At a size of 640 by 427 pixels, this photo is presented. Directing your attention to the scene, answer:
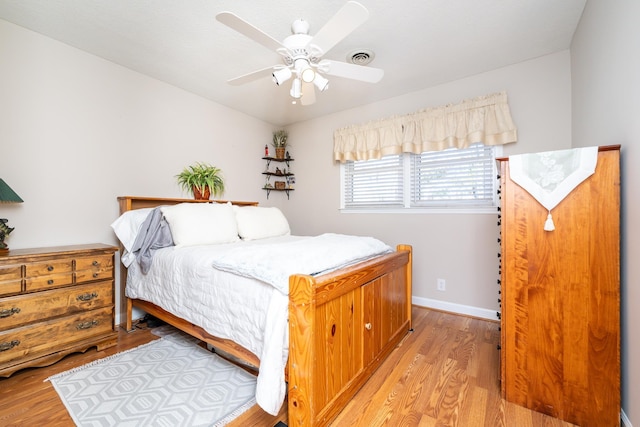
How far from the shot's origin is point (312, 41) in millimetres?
1558

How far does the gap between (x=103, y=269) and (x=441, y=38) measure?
3176mm

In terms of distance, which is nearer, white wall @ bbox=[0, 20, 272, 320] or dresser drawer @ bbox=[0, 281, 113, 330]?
dresser drawer @ bbox=[0, 281, 113, 330]

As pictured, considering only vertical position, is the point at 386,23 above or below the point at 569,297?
above

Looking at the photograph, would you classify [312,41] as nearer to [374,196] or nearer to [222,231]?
[222,231]

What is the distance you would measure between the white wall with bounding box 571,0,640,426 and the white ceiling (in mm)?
489

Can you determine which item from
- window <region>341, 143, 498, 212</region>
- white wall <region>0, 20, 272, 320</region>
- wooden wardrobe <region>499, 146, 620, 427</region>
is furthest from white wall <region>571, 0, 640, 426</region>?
white wall <region>0, 20, 272, 320</region>

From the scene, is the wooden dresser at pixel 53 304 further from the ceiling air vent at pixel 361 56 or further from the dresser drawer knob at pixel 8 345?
the ceiling air vent at pixel 361 56

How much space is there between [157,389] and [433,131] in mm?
3164

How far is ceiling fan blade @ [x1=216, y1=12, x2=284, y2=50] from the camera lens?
→ 1.31 metres

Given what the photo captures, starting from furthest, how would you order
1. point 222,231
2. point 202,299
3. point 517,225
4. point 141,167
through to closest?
point 141,167, point 222,231, point 202,299, point 517,225

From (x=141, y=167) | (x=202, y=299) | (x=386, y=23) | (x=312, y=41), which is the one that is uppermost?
(x=386, y=23)

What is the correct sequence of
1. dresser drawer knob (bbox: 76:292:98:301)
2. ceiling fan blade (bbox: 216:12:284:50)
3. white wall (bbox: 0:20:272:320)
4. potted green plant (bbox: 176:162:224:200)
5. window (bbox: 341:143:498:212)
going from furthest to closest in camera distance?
potted green plant (bbox: 176:162:224:200) < window (bbox: 341:143:498:212) < white wall (bbox: 0:20:272:320) < dresser drawer knob (bbox: 76:292:98:301) < ceiling fan blade (bbox: 216:12:284:50)

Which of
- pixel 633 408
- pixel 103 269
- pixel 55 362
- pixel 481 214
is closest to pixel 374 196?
pixel 481 214

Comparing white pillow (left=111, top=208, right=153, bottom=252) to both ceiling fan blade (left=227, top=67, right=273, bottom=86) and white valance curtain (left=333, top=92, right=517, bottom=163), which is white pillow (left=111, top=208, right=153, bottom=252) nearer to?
ceiling fan blade (left=227, top=67, right=273, bottom=86)
